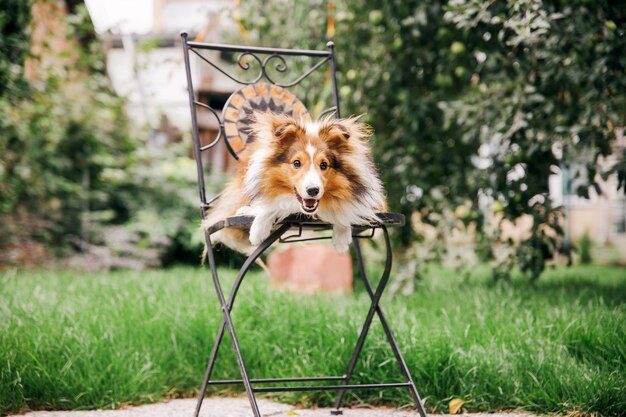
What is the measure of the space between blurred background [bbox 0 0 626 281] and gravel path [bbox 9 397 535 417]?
3.97ft

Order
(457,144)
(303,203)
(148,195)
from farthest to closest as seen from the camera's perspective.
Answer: (148,195), (457,144), (303,203)

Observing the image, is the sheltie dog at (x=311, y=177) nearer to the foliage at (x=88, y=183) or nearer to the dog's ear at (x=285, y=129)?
the dog's ear at (x=285, y=129)

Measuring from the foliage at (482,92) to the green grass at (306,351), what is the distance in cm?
92

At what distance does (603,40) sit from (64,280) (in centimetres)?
414

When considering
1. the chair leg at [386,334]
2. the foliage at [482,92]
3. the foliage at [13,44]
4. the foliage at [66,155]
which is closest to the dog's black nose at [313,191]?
the chair leg at [386,334]

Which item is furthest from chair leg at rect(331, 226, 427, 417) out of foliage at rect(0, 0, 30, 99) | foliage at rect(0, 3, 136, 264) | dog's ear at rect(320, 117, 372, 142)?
foliage at rect(0, 3, 136, 264)

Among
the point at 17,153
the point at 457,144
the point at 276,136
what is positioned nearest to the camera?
the point at 276,136

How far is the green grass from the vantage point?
2684 mm

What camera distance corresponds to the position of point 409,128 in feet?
16.4

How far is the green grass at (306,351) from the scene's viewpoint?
268 centimetres

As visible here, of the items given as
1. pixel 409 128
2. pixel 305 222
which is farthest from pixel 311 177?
pixel 409 128

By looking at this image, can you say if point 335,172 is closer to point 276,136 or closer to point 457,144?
point 276,136

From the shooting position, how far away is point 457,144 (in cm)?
518

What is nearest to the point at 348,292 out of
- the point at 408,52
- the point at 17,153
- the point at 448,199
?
the point at 448,199
